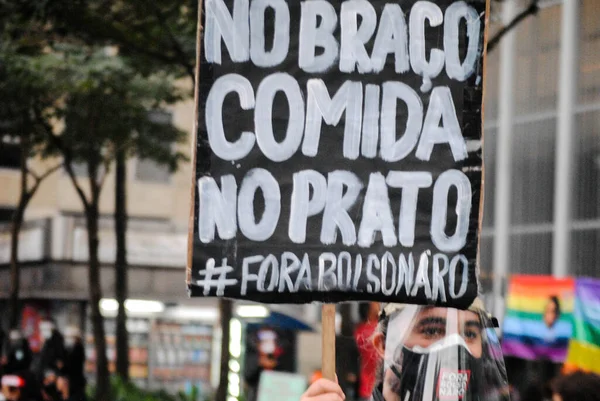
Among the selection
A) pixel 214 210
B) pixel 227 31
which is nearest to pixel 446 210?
pixel 214 210

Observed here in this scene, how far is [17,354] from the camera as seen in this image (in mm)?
18141

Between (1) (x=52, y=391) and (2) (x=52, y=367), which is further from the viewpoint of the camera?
(2) (x=52, y=367)

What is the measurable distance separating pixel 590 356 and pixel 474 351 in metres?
4.77

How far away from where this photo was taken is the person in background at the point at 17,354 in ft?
58.2

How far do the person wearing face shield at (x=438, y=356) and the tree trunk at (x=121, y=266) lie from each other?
13525 millimetres

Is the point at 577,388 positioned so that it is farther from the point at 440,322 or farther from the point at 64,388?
the point at 64,388

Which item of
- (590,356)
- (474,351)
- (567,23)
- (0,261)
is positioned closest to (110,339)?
(0,261)

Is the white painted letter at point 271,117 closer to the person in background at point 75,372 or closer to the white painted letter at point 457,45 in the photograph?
the white painted letter at point 457,45

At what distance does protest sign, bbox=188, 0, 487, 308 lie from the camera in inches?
170

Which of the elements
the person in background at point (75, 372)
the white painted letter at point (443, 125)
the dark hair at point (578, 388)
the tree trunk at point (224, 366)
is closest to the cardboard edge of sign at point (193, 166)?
the white painted letter at point (443, 125)

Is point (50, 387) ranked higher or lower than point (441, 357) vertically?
lower

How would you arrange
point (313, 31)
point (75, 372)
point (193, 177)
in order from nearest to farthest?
point (193, 177) < point (313, 31) < point (75, 372)

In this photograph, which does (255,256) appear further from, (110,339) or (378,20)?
(110,339)

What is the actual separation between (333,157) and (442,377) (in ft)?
3.41
